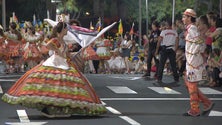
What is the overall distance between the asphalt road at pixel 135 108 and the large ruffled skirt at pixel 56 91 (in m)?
0.23

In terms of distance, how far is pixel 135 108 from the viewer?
14688mm

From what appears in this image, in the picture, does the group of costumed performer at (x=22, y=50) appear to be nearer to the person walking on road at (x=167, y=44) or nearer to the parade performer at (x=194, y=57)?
the person walking on road at (x=167, y=44)

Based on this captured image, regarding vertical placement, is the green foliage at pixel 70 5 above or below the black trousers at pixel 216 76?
above

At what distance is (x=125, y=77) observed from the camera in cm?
2323

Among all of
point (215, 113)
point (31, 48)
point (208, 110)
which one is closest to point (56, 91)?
point (208, 110)

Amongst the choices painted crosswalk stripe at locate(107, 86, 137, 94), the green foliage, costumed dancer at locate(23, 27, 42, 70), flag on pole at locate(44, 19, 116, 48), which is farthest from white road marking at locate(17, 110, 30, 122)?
the green foliage

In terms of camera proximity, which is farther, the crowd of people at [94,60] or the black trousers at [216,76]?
the black trousers at [216,76]

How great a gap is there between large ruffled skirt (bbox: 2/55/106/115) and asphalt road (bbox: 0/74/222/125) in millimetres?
230

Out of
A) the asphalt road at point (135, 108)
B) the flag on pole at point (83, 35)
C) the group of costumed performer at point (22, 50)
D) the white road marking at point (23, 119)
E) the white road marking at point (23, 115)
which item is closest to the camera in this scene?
the white road marking at point (23, 119)

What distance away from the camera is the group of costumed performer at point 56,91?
12.4 m

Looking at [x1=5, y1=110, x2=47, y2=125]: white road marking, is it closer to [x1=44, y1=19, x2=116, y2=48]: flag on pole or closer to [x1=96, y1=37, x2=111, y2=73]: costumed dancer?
[x1=44, y1=19, x2=116, y2=48]: flag on pole

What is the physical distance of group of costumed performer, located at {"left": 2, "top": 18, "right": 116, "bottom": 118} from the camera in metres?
12.4

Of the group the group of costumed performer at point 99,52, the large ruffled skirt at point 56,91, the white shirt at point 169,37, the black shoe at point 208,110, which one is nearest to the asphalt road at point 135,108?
the black shoe at point 208,110

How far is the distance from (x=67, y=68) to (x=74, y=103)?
68 centimetres
